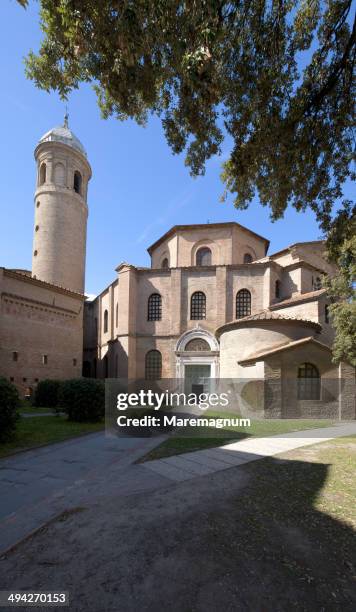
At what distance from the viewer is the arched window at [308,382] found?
1686 centimetres

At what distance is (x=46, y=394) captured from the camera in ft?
65.1

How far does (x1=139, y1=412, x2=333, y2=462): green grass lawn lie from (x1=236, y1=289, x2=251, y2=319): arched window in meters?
12.4

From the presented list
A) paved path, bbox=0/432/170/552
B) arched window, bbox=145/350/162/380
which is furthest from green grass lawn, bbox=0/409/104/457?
arched window, bbox=145/350/162/380

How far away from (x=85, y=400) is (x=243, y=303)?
17470mm

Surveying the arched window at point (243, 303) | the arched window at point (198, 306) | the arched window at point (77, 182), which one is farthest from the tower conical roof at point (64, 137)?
the arched window at point (243, 303)

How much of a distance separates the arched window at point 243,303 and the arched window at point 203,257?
5.32 meters

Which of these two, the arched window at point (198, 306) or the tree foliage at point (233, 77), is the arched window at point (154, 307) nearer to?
the arched window at point (198, 306)

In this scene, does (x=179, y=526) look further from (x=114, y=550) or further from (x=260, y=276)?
(x=260, y=276)

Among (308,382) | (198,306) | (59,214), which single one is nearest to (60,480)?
(308,382)

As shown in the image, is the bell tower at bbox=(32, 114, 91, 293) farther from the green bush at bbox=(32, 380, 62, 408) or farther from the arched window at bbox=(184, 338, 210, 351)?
the green bush at bbox=(32, 380, 62, 408)

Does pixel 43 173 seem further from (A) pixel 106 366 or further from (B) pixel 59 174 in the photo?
(A) pixel 106 366

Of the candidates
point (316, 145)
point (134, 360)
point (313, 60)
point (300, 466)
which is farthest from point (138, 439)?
point (134, 360)

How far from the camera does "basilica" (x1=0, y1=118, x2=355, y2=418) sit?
56.0 ft

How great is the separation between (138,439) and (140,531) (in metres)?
6.54
